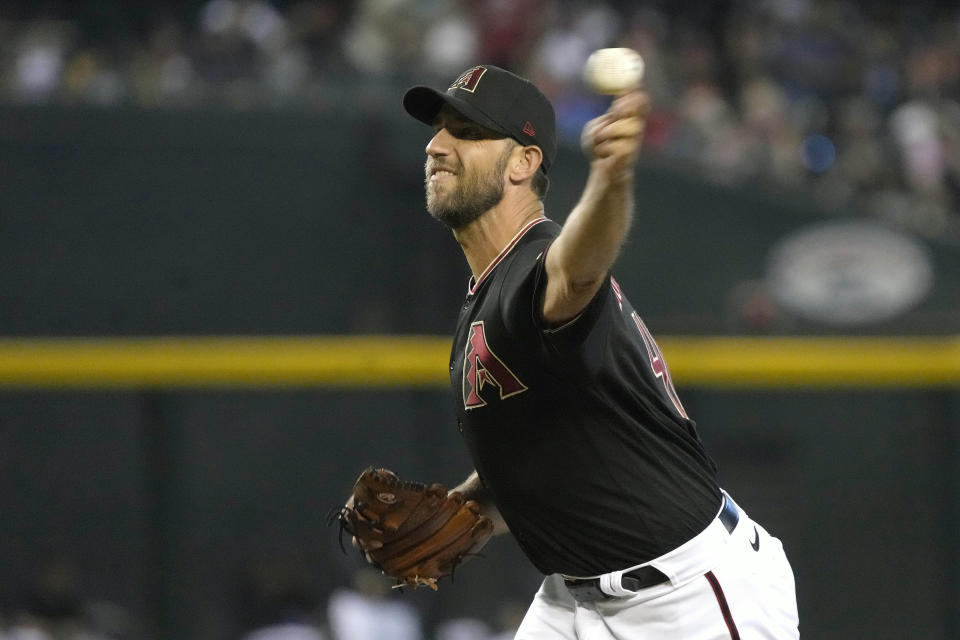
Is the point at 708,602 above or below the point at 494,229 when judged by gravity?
below

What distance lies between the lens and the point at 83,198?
28.5ft

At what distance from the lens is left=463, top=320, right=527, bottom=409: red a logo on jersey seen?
8.96 feet

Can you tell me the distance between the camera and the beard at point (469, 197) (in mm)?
2957

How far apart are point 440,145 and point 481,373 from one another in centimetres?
54

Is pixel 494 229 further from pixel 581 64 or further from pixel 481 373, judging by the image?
pixel 581 64

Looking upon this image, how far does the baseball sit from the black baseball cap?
0.72 metres

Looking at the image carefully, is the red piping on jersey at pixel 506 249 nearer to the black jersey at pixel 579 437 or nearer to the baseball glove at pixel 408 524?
the black jersey at pixel 579 437

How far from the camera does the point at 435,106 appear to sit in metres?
3.10

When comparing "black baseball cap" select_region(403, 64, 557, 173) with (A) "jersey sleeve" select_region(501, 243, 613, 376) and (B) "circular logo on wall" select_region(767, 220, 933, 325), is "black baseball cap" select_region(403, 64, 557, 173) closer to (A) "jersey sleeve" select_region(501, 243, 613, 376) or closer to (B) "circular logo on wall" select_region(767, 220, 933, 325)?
(A) "jersey sleeve" select_region(501, 243, 613, 376)

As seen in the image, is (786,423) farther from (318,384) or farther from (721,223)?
(721,223)

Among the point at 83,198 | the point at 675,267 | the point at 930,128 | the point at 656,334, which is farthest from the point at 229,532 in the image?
the point at 930,128

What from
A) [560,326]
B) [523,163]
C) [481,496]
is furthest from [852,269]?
[560,326]

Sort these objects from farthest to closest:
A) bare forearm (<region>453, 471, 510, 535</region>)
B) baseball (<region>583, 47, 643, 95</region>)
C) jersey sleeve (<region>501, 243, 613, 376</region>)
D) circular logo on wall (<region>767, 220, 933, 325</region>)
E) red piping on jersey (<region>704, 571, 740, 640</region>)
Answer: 1. circular logo on wall (<region>767, 220, 933, 325</region>)
2. bare forearm (<region>453, 471, 510, 535</region>)
3. red piping on jersey (<region>704, 571, 740, 640</region>)
4. jersey sleeve (<region>501, 243, 613, 376</region>)
5. baseball (<region>583, 47, 643, 95</region>)

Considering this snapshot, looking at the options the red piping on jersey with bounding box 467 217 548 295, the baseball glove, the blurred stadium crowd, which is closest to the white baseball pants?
the baseball glove
